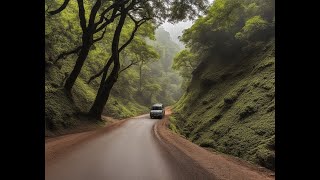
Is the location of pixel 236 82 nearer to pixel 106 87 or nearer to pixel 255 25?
pixel 255 25

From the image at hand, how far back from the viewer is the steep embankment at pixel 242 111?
41.9 feet

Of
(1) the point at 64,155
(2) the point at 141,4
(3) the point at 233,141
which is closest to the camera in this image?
(1) the point at 64,155

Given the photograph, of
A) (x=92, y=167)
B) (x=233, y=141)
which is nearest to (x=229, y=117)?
(x=233, y=141)

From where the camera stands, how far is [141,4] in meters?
22.5

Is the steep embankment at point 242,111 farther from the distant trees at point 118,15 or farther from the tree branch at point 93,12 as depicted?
the tree branch at point 93,12

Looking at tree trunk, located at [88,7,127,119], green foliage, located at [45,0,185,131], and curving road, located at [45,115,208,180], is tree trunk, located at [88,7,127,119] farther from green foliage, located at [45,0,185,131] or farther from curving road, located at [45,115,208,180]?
curving road, located at [45,115,208,180]

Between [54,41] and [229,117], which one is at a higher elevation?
[54,41]

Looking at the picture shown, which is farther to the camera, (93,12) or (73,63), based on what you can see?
(73,63)

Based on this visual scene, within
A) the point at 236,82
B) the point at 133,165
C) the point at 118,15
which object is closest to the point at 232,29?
the point at 236,82

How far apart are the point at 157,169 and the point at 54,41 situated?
54.7 feet

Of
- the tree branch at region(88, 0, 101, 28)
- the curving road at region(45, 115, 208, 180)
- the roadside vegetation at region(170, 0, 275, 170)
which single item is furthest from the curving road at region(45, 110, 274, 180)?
the tree branch at region(88, 0, 101, 28)

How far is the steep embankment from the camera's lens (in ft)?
41.9

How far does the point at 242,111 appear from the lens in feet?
53.7
